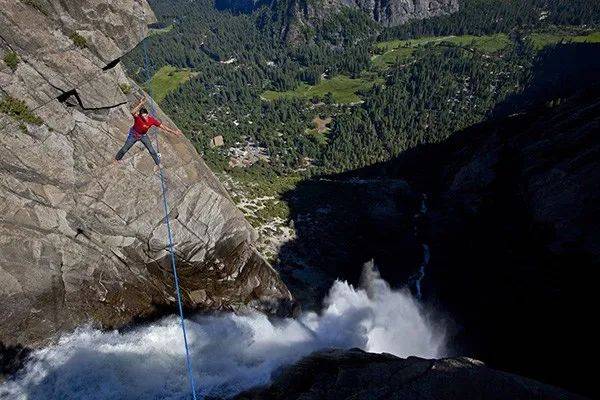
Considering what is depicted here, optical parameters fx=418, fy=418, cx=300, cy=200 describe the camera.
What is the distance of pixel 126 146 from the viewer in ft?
82.3

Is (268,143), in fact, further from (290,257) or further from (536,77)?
(536,77)

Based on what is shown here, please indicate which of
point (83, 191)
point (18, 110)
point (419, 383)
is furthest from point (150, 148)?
point (419, 383)

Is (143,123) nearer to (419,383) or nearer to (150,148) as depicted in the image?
(150,148)

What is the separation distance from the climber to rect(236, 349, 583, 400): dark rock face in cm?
1535

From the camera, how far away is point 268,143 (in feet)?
421

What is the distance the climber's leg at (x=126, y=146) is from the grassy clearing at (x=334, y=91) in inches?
6059

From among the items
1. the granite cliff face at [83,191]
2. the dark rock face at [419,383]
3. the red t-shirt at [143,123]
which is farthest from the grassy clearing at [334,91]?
the dark rock face at [419,383]

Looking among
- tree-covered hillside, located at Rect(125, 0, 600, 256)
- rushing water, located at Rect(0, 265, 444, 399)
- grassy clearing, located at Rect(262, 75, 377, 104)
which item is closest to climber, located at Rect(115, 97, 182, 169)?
rushing water, located at Rect(0, 265, 444, 399)

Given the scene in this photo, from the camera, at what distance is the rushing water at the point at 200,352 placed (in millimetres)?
23312

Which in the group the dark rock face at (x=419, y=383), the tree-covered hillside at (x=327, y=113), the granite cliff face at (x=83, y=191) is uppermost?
the granite cliff face at (x=83, y=191)

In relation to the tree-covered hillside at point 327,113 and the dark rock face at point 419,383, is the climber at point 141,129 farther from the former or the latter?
the tree-covered hillside at point 327,113

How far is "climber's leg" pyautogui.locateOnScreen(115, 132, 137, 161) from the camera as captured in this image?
2462cm

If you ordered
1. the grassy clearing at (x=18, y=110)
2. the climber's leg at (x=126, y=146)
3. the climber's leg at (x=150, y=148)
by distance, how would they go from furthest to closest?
the climber's leg at (x=150, y=148) < the climber's leg at (x=126, y=146) < the grassy clearing at (x=18, y=110)

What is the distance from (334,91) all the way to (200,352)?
17070 cm
